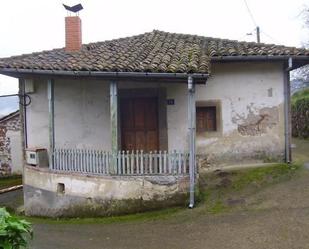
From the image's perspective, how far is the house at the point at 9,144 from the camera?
20.9 meters

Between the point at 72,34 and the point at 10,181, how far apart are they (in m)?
9.88

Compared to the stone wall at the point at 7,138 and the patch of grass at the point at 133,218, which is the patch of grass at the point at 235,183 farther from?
the stone wall at the point at 7,138

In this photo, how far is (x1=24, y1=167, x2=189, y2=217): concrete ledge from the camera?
387 inches

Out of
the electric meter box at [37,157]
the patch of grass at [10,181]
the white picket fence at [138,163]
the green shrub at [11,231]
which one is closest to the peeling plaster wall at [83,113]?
the electric meter box at [37,157]

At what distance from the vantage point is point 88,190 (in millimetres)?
10305

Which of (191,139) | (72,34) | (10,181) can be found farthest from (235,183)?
(10,181)

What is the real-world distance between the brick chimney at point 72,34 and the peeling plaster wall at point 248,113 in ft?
14.4

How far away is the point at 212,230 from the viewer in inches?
308

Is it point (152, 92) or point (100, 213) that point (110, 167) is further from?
point (152, 92)

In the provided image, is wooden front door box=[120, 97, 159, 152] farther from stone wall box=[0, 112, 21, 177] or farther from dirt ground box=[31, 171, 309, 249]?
stone wall box=[0, 112, 21, 177]

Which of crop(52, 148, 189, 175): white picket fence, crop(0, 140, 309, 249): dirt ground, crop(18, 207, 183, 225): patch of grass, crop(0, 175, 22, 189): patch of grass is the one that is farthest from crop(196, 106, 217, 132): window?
crop(0, 175, 22, 189): patch of grass

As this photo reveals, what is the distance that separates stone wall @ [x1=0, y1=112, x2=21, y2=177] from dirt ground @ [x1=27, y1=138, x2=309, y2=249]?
39.3ft

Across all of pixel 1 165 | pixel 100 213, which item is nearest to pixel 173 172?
pixel 100 213

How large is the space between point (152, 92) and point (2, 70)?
4.08 m
